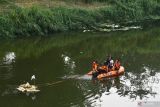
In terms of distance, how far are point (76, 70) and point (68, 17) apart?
20.7 m

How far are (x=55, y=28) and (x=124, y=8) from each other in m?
14.8

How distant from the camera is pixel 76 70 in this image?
100.0ft

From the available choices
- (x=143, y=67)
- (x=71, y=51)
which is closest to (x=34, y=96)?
(x=143, y=67)

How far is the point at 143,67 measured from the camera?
32.4m

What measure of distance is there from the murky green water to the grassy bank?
215cm

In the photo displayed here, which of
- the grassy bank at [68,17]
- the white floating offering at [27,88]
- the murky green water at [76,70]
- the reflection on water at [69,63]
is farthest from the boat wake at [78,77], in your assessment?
the grassy bank at [68,17]

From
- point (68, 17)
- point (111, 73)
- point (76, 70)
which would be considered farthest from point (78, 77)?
point (68, 17)

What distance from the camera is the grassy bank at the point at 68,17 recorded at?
4450 centimetres

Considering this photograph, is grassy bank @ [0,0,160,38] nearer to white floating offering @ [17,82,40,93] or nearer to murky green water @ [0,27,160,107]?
murky green water @ [0,27,160,107]

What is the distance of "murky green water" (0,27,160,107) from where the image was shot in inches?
951

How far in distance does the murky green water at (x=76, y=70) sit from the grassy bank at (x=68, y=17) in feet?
7.04

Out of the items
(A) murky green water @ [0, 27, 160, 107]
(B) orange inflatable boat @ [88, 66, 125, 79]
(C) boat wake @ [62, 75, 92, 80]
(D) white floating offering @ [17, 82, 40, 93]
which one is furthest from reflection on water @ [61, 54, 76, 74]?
(D) white floating offering @ [17, 82, 40, 93]

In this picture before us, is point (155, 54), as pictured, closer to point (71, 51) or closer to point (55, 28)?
point (71, 51)

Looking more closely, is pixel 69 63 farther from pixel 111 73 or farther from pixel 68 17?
pixel 68 17
